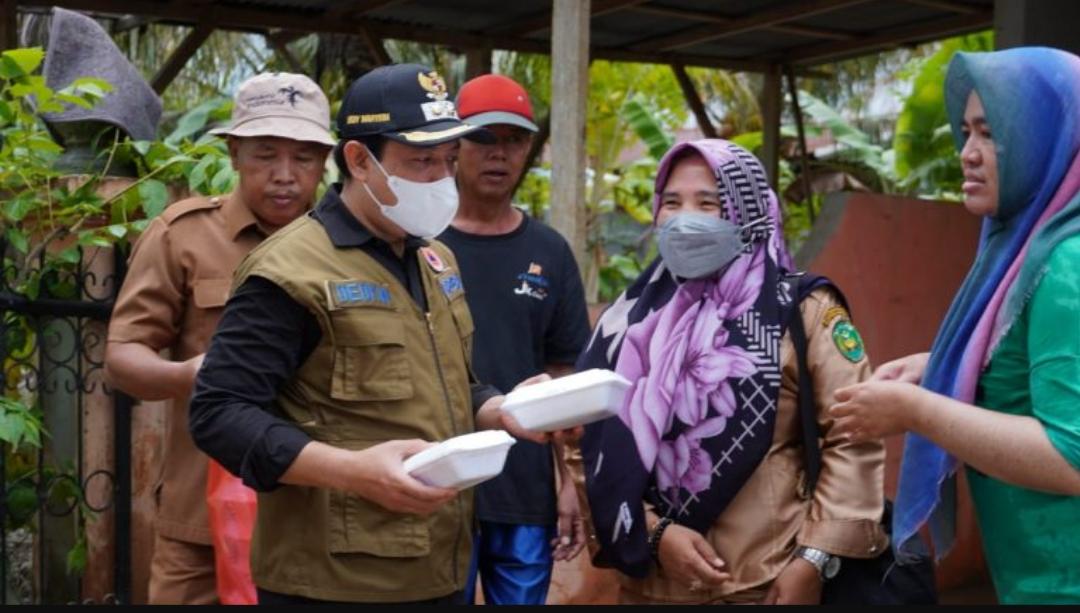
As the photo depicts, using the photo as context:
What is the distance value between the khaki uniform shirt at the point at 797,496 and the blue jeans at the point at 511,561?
668mm

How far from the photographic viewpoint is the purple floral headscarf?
2896 mm

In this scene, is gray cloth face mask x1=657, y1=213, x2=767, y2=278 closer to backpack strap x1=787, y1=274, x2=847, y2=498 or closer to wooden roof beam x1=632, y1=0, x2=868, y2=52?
backpack strap x1=787, y1=274, x2=847, y2=498

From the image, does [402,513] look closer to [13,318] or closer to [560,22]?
[13,318]

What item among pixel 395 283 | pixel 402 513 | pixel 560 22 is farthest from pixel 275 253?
pixel 560 22

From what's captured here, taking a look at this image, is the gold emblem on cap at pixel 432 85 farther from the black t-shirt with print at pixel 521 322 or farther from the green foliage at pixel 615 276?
the green foliage at pixel 615 276

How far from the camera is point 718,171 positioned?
3.01 m

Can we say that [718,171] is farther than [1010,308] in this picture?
Yes

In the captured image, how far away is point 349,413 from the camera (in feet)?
7.91

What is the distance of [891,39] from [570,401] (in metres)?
7.52

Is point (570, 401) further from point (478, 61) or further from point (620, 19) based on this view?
point (478, 61)

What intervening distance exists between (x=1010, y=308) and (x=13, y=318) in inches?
114

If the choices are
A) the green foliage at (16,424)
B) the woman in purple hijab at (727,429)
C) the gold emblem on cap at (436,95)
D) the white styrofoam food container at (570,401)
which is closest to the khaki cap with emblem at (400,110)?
the gold emblem on cap at (436,95)

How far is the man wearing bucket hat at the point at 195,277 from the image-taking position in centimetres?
325

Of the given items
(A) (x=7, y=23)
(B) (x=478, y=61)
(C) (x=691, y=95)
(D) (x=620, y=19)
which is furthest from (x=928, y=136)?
(A) (x=7, y=23)
